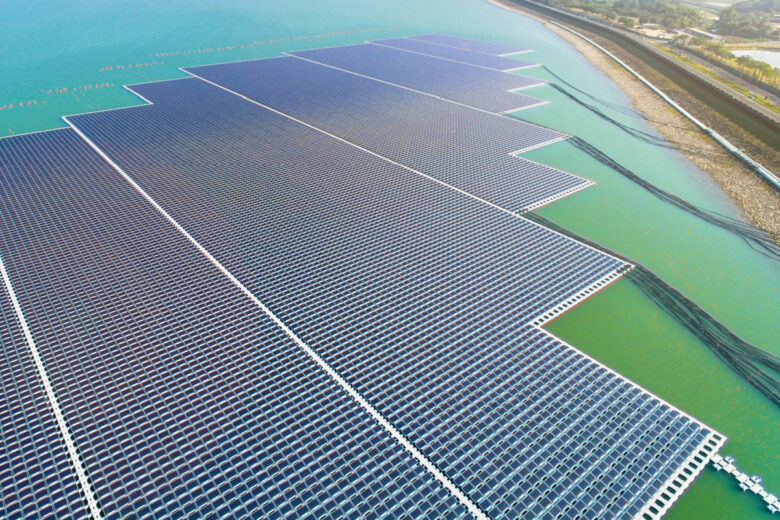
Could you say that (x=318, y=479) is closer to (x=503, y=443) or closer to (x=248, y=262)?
(x=503, y=443)

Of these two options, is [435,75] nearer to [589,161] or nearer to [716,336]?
[589,161]

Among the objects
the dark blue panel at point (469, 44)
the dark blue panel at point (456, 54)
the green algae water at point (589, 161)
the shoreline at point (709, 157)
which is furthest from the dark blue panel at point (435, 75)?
the shoreline at point (709, 157)

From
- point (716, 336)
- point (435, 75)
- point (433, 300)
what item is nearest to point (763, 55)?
point (435, 75)

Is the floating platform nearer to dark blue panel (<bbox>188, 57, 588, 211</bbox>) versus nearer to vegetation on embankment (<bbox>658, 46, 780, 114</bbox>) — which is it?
dark blue panel (<bbox>188, 57, 588, 211</bbox>)

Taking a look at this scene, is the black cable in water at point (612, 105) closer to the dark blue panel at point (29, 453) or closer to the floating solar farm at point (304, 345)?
the floating solar farm at point (304, 345)

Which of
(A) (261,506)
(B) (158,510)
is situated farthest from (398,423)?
(B) (158,510)
